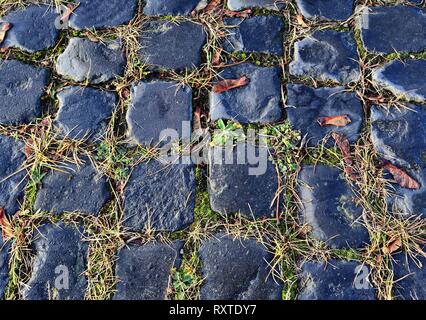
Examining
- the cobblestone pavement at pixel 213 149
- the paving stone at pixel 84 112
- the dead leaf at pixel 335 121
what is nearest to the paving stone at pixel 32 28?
the cobblestone pavement at pixel 213 149

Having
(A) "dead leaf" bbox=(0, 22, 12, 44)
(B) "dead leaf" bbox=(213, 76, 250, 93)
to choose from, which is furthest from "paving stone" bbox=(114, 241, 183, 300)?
(A) "dead leaf" bbox=(0, 22, 12, 44)

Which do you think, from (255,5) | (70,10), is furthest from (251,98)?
(70,10)

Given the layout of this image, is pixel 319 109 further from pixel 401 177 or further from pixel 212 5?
pixel 212 5

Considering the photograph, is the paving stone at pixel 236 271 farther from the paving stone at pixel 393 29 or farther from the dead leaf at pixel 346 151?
the paving stone at pixel 393 29

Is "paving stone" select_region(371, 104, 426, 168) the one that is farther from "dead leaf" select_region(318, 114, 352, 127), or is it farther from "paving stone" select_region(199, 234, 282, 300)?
"paving stone" select_region(199, 234, 282, 300)

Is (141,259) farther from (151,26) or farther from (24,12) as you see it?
(24,12)
